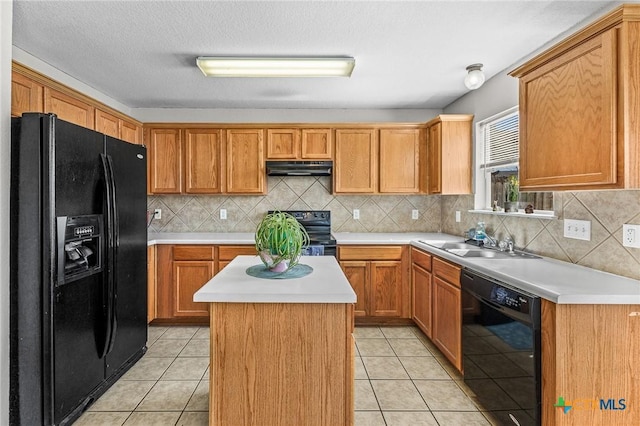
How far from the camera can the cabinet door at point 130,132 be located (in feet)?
11.3

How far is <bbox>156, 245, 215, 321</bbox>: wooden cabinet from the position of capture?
3.47 meters

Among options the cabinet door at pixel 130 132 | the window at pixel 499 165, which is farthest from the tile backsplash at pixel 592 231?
the cabinet door at pixel 130 132

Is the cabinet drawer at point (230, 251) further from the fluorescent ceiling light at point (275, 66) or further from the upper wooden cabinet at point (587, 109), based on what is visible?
the upper wooden cabinet at point (587, 109)

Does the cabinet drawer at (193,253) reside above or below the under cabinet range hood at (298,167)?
below

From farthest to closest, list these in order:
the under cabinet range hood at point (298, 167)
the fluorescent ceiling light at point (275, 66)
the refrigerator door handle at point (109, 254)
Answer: the under cabinet range hood at point (298, 167), the fluorescent ceiling light at point (275, 66), the refrigerator door handle at point (109, 254)

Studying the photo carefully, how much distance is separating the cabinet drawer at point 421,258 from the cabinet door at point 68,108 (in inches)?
125

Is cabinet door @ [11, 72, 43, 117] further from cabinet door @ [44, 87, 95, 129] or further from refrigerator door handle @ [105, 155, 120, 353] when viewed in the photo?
refrigerator door handle @ [105, 155, 120, 353]

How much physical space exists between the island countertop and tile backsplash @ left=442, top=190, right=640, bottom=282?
1.50 meters

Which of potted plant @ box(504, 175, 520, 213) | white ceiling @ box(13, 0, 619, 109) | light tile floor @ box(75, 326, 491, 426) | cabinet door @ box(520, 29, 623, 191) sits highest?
white ceiling @ box(13, 0, 619, 109)

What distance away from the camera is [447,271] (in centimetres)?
261

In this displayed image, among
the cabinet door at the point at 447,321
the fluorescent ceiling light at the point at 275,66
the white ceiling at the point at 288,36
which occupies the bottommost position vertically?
the cabinet door at the point at 447,321

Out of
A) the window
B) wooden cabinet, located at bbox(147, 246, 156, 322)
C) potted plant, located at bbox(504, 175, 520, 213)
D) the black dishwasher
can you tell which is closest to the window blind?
the window

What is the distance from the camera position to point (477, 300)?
209 centimetres

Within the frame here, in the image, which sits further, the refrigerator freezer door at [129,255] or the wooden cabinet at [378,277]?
the wooden cabinet at [378,277]
